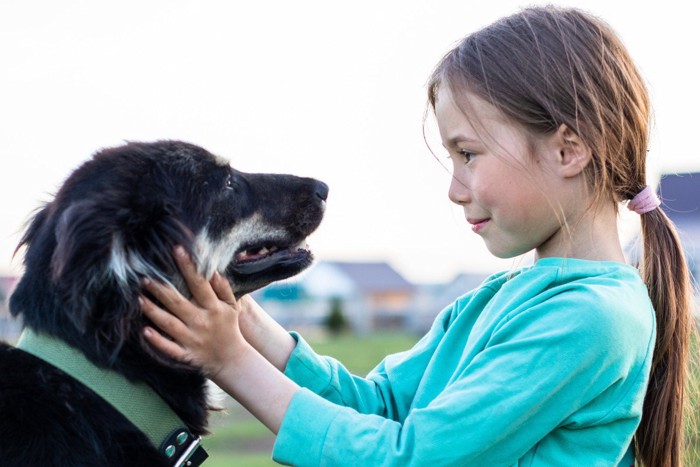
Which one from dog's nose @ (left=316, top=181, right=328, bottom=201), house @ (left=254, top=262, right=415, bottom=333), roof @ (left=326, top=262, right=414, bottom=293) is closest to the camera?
dog's nose @ (left=316, top=181, right=328, bottom=201)

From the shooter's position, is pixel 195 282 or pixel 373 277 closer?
pixel 195 282

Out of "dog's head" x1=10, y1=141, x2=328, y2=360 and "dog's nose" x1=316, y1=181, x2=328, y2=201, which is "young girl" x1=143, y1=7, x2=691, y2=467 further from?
"dog's nose" x1=316, y1=181, x2=328, y2=201

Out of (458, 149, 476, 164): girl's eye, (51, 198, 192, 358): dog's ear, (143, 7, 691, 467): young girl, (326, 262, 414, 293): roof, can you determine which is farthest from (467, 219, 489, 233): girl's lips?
(326, 262, 414, 293): roof

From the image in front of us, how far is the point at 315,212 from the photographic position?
10.5 ft

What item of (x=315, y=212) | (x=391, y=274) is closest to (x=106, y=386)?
(x=315, y=212)

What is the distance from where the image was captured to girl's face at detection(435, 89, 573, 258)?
2.43 m

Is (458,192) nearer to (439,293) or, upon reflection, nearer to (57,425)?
(57,425)

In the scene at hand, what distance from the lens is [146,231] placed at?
252 cm

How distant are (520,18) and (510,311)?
0.93 m

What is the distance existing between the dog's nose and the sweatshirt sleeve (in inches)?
45.5

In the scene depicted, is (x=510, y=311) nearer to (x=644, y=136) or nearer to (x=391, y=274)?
(x=644, y=136)

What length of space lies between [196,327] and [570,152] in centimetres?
118

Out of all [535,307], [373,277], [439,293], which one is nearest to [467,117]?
[535,307]

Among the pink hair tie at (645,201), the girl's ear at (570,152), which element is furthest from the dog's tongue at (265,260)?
the pink hair tie at (645,201)
